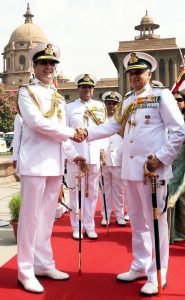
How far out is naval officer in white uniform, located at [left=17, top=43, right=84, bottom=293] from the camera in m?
3.66

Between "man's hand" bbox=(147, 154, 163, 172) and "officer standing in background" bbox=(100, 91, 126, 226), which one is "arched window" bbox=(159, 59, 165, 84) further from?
"man's hand" bbox=(147, 154, 163, 172)

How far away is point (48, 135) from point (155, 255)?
1.35m

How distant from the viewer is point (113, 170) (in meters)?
6.65

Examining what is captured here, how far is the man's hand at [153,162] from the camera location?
3.42 m

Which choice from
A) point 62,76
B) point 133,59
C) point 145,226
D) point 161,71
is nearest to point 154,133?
point 133,59

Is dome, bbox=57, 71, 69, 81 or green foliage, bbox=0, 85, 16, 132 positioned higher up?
dome, bbox=57, 71, 69, 81

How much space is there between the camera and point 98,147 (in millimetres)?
5781

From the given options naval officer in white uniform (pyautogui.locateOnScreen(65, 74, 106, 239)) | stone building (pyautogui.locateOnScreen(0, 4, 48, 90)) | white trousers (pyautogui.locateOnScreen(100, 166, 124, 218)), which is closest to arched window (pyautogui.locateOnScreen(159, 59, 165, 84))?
stone building (pyautogui.locateOnScreen(0, 4, 48, 90))

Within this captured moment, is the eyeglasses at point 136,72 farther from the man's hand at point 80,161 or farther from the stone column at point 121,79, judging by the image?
the stone column at point 121,79

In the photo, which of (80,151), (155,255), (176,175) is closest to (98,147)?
(80,151)

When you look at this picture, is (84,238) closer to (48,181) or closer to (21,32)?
(48,181)

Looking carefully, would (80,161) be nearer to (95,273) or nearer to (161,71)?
(95,273)

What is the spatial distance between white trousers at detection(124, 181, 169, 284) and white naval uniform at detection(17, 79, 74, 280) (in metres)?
0.70

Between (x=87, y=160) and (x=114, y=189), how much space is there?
1301 millimetres
